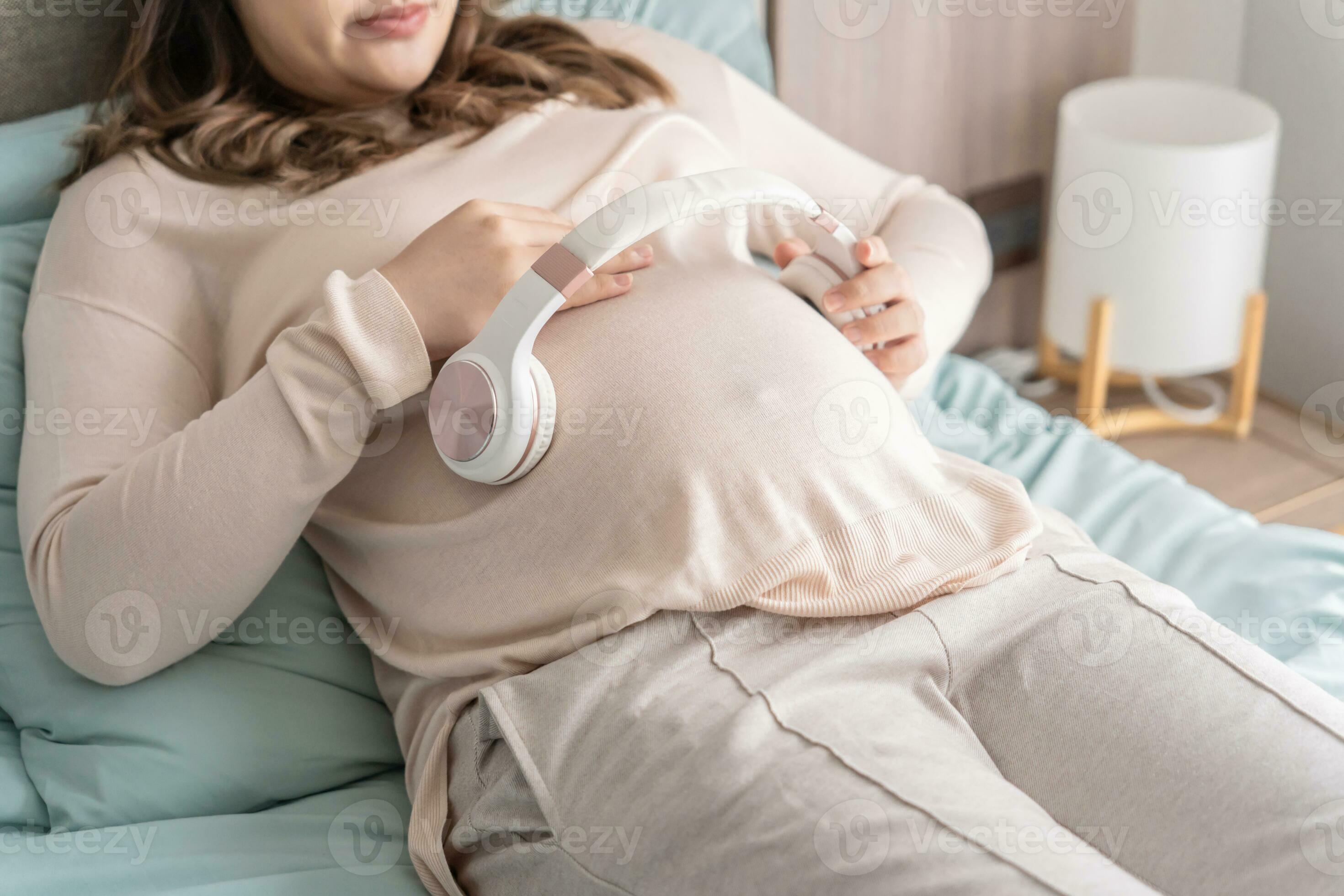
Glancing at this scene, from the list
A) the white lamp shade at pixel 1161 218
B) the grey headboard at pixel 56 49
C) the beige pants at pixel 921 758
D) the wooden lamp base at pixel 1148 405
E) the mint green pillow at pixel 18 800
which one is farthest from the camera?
the wooden lamp base at pixel 1148 405

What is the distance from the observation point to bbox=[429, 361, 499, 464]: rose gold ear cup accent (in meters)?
0.71

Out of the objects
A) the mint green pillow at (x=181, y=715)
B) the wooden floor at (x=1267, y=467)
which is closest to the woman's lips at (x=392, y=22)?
the mint green pillow at (x=181, y=715)

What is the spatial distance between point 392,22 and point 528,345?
373 mm

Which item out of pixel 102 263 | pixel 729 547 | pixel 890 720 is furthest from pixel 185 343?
pixel 890 720

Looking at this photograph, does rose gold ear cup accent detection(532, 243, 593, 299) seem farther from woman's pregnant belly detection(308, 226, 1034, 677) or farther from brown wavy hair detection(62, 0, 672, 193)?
brown wavy hair detection(62, 0, 672, 193)

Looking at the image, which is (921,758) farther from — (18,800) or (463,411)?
(18,800)

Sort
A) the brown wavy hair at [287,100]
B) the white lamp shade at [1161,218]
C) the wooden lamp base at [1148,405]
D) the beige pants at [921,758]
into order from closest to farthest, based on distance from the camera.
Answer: the beige pants at [921,758]
the brown wavy hair at [287,100]
the white lamp shade at [1161,218]
the wooden lamp base at [1148,405]

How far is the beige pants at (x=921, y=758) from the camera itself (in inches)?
23.8

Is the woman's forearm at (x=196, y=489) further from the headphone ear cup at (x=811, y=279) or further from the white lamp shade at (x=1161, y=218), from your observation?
the white lamp shade at (x=1161, y=218)

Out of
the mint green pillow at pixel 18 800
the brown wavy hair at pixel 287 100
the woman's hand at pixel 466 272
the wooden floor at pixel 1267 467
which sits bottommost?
the wooden floor at pixel 1267 467

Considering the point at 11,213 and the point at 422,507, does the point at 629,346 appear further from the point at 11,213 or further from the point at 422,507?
the point at 11,213

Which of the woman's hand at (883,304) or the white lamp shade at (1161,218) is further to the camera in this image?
the white lamp shade at (1161,218)

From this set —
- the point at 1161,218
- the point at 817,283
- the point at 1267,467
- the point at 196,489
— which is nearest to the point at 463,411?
the point at 196,489

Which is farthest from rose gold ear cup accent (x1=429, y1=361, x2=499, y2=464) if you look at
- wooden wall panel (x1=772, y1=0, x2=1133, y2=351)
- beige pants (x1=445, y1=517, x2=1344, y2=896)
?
wooden wall panel (x1=772, y1=0, x2=1133, y2=351)
